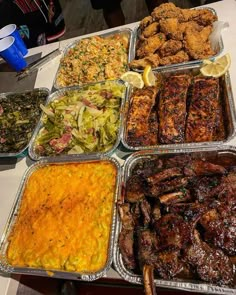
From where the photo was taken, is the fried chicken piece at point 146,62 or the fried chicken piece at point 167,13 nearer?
the fried chicken piece at point 146,62

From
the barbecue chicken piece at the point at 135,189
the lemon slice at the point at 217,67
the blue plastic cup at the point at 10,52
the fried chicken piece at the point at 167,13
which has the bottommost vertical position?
the barbecue chicken piece at the point at 135,189

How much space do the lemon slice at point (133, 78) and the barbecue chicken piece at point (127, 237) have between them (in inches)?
57.0

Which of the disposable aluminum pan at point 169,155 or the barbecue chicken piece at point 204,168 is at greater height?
the barbecue chicken piece at point 204,168

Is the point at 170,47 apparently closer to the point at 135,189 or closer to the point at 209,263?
the point at 135,189

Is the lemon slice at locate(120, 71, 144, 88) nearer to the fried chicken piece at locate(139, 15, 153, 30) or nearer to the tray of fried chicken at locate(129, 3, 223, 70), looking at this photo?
the tray of fried chicken at locate(129, 3, 223, 70)

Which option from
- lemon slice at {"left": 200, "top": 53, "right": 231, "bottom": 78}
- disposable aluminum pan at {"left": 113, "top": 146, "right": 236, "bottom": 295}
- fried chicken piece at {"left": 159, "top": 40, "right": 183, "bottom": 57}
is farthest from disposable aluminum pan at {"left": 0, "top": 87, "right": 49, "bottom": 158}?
lemon slice at {"left": 200, "top": 53, "right": 231, "bottom": 78}

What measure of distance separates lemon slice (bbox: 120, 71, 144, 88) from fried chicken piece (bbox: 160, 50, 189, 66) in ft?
1.09

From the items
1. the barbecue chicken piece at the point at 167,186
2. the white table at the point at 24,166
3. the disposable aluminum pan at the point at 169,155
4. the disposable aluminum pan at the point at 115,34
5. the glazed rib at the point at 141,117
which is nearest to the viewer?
the disposable aluminum pan at the point at 169,155

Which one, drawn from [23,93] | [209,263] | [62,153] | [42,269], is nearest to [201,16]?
[62,153]

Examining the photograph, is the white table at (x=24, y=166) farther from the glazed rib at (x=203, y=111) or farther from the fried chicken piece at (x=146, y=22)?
the fried chicken piece at (x=146, y=22)

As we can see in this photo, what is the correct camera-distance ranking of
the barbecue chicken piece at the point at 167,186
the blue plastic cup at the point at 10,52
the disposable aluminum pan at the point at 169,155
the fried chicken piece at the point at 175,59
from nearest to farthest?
the disposable aluminum pan at the point at 169,155 → the barbecue chicken piece at the point at 167,186 → the fried chicken piece at the point at 175,59 → the blue plastic cup at the point at 10,52

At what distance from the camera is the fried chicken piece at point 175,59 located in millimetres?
3268

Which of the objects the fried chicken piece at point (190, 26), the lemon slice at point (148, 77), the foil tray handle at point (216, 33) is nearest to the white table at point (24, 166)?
the foil tray handle at point (216, 33)

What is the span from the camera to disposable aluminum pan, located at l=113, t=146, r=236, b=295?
187 cm
